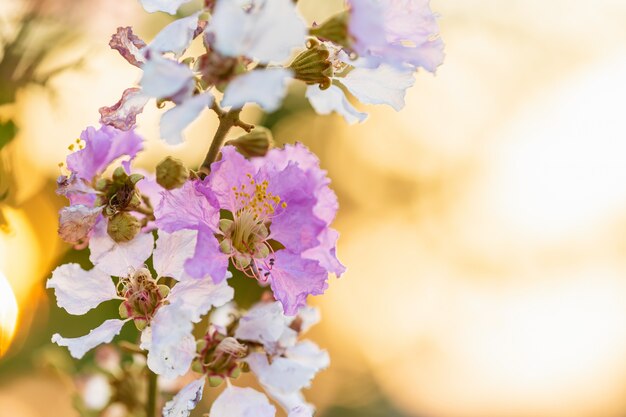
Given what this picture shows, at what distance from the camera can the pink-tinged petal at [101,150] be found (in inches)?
43.8

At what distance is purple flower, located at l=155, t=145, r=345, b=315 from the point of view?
1.03 meters

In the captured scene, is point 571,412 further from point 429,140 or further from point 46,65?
point 46,65

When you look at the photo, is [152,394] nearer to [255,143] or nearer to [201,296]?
[201,296]

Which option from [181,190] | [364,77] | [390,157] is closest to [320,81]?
[364,77]

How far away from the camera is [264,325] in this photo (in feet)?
3.84

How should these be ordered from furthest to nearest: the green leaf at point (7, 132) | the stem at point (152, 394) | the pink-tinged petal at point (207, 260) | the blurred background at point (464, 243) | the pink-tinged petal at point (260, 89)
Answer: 1. the blurred background at point (464, 243)
2. the green leaf at point (7, 132)
3. the stem at point (152, 394)
4. the pink-tinged petal at point (207, 260)
5. the pink-tinged petal at point (260, 89)

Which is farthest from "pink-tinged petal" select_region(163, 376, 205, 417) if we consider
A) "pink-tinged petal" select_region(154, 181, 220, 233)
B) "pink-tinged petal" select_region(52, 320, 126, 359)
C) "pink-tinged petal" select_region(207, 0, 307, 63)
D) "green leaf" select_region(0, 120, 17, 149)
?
"green leaf" select_region(0, 120, 17, 149)

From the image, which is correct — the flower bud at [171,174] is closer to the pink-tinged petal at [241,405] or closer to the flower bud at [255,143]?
the flower bud at [255,143]

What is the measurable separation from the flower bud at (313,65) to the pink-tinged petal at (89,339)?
388mm

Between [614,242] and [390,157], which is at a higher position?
[614,242]

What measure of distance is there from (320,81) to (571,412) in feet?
33.2

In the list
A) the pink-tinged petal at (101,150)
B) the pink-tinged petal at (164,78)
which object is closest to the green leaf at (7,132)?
the pink-tinged petal at (101,150)

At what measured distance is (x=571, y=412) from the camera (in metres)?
10.4

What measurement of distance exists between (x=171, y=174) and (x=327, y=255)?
22cm
